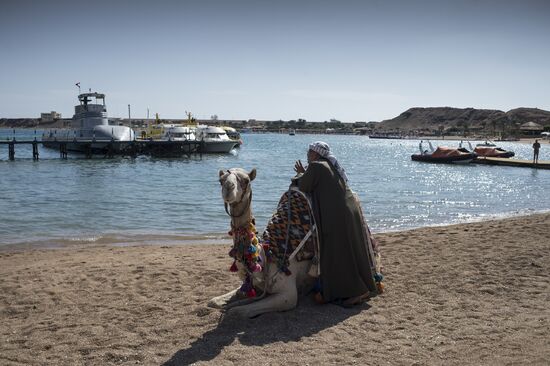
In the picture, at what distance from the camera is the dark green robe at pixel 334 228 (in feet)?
18.7

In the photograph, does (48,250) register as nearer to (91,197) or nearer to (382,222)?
(382,222)

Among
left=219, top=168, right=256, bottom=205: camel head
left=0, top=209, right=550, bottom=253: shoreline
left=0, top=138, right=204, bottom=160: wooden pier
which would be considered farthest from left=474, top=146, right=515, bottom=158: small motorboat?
left=219, top=168, right=256, bottom=205: camel head

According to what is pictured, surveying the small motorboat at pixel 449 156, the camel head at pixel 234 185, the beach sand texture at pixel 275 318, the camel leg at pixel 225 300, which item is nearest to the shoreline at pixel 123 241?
the beach sand texture at pixel 275 318

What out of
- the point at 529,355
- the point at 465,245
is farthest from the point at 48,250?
the point at 529,355

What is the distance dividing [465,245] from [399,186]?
20139 millimetres

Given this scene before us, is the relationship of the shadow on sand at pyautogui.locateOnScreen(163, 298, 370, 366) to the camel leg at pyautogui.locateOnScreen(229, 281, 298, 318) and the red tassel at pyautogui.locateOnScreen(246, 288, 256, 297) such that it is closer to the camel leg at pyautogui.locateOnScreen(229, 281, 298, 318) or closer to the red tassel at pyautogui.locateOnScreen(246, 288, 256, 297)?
the camel leg at pyautogui.locateOnScreen(229, 281, 298, 318)

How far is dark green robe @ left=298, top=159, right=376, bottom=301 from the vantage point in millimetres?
5688

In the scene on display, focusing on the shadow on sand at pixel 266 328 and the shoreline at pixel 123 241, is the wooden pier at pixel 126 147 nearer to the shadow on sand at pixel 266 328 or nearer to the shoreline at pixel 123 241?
the shoreline at pixel 123 241

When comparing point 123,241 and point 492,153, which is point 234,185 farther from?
point 492,153

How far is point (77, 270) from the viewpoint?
8367 mm

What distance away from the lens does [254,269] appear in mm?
5383

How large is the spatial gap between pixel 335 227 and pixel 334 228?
0.02m

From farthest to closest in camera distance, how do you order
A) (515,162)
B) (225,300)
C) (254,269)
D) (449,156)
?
1. (449,156)
2. (515,162)
3. (225,300)
4. (254,269)

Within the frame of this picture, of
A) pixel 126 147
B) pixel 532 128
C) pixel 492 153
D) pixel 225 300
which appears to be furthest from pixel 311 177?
pixel 532 128
